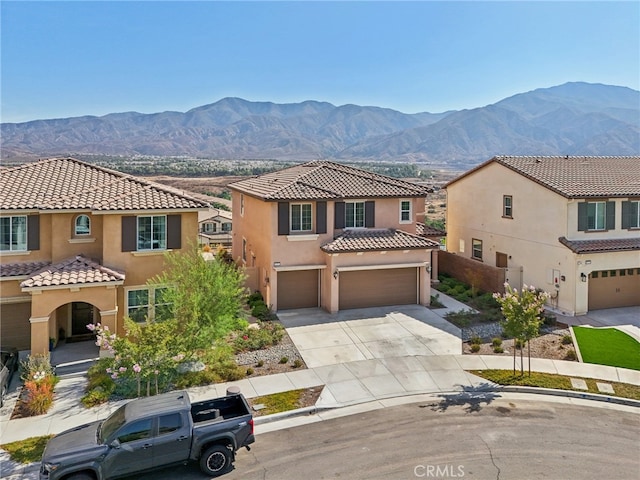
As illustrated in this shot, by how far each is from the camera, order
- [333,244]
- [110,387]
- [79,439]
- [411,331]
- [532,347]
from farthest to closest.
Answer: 1. [333,244]
2. [411,331]
3. [532,347]
4. [110,387]
5. [79,439]

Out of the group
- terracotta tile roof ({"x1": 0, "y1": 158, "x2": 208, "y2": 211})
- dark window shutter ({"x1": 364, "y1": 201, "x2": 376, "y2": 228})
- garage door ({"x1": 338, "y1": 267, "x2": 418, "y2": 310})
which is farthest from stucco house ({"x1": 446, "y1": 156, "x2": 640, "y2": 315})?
terracotta tile roof ({"x1": 0, "y1": 158, "x2": 208, "y2": 211})

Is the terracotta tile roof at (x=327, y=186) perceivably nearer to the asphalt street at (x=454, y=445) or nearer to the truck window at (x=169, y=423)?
the asphalt street at (x=454, y=445)

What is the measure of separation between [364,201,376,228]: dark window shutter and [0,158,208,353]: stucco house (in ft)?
29.5

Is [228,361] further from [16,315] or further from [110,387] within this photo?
[16,315]

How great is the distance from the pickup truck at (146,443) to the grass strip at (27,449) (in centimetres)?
155

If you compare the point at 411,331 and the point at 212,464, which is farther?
the point at 411,331

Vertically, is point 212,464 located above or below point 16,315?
below

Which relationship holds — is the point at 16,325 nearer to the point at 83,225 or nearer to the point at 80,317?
the point at 80,317

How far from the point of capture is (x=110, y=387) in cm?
1458

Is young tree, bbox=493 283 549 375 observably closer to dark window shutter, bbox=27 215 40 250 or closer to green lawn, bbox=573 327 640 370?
green lawn, bbox=573 327 640 370

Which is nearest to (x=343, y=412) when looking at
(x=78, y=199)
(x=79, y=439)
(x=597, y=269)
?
(x=79, y=439)

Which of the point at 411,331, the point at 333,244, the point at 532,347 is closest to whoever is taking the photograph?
the point at 532,347

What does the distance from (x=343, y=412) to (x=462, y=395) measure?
4007mm

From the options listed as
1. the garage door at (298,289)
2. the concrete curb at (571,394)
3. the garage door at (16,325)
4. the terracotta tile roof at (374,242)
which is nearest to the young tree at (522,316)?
the concrete curb at (571,394)
